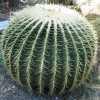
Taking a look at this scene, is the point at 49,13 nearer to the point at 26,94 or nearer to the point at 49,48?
the point at 49,48

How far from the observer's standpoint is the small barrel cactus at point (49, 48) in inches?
116

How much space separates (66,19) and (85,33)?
244 mm

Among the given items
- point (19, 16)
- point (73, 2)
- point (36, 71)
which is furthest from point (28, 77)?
point (73, 2)

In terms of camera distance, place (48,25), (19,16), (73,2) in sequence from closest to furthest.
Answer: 1. (48,25)
2. (19,16)
3. (73,2)

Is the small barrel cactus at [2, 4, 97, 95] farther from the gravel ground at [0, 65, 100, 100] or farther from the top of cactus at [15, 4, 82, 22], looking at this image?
the gravel ground at [0, 65, 100, 100]

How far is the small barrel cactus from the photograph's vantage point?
2.95 metres

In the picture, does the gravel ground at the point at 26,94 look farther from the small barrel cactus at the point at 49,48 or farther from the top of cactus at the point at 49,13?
the top of cactus at the point at 49,13

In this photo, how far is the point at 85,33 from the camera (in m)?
3.10

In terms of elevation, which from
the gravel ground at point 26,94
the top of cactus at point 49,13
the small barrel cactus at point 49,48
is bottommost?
the gravel ground at point 26,94

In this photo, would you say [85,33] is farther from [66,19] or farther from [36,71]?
[36,71]

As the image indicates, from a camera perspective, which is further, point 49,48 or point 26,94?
point 26,94

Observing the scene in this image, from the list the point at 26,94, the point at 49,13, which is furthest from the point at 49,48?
the point at 26,94

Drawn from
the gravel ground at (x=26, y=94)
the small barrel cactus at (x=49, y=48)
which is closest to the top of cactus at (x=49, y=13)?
the small barrel cactus at (x=49, y=48)

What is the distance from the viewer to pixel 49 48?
295cm
